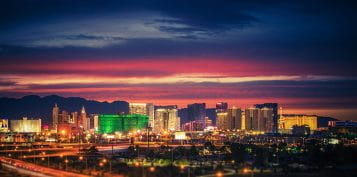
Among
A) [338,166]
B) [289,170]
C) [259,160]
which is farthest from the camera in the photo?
[259,160]

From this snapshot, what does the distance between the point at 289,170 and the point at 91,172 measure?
65.5 ft

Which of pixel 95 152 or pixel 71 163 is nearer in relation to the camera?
pixel 71 163

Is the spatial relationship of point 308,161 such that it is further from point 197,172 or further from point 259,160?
point 197,172

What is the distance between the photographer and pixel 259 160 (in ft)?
242

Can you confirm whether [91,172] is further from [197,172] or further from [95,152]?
[95,152]

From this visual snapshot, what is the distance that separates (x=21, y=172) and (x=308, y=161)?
3435 cm

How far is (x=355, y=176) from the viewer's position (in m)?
57.5

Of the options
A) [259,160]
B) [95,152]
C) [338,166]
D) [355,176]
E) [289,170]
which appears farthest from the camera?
[95,152]

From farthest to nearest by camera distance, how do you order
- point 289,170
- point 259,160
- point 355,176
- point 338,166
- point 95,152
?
point 95,152 → point 259,160 → point 338,166 → point 289,170 → point 355,176

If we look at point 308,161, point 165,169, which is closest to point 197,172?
point 165,169

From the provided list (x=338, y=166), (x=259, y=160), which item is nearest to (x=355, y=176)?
(x=338, y=166)

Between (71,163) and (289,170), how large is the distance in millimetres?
28951

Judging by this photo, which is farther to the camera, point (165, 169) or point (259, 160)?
point (259, 160)

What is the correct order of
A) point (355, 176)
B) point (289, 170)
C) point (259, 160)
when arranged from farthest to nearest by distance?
point (259, 160)
point (289, 170)
point (355, 176)
